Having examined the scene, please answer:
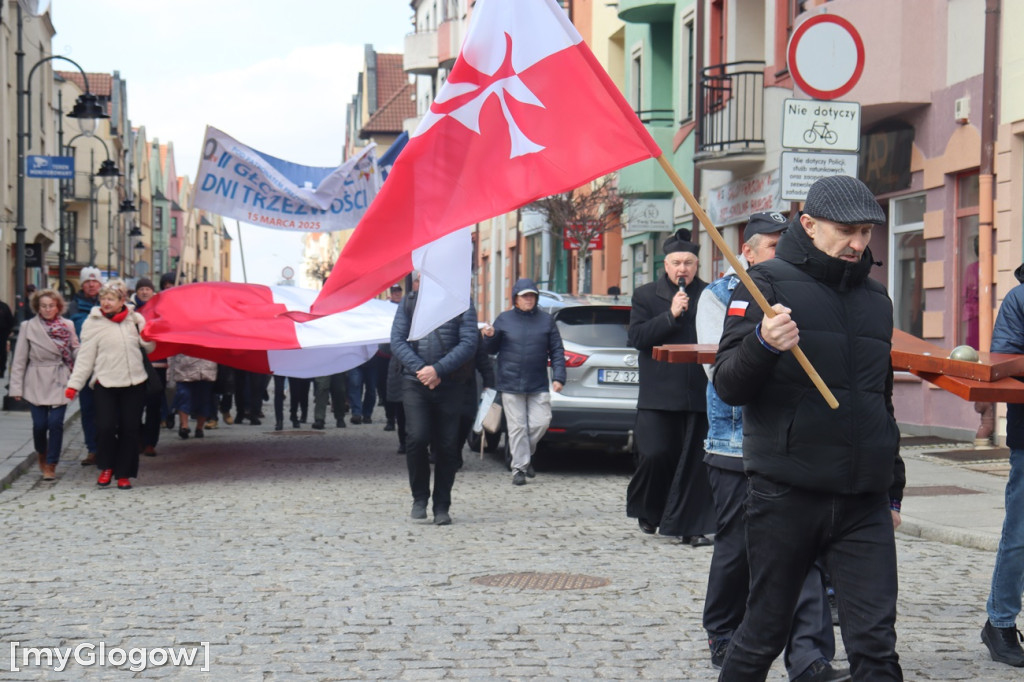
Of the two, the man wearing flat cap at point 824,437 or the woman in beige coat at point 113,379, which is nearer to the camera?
the man wearing flat cap at point 824,437

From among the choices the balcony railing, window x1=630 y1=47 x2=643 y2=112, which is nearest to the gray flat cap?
the balcony railing

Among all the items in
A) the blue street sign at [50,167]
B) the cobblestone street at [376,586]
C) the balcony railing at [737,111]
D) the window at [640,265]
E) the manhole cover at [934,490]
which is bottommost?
the cobblestone street at [376,586]

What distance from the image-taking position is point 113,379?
42.0ft

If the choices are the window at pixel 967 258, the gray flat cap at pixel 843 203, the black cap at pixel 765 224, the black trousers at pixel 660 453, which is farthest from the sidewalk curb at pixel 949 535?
the window at pixel 967 258

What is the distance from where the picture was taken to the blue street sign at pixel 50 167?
87.6 feet

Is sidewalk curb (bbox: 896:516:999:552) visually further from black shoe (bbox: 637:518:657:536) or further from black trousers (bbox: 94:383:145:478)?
black trousers (bbox: 94:383:145:478)

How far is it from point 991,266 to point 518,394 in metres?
6.18

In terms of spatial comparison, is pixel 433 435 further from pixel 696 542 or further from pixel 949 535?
pixel 949 535

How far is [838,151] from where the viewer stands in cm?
1126

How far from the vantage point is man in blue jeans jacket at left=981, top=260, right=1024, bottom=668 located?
20.1 feet

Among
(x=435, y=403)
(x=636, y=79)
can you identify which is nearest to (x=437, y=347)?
(x=435, y=403)

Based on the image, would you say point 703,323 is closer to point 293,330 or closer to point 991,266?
point 293,330

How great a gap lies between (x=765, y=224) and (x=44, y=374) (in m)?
9.10

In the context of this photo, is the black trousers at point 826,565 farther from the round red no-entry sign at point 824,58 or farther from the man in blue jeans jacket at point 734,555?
the round red no-entry sign at point 824,58
